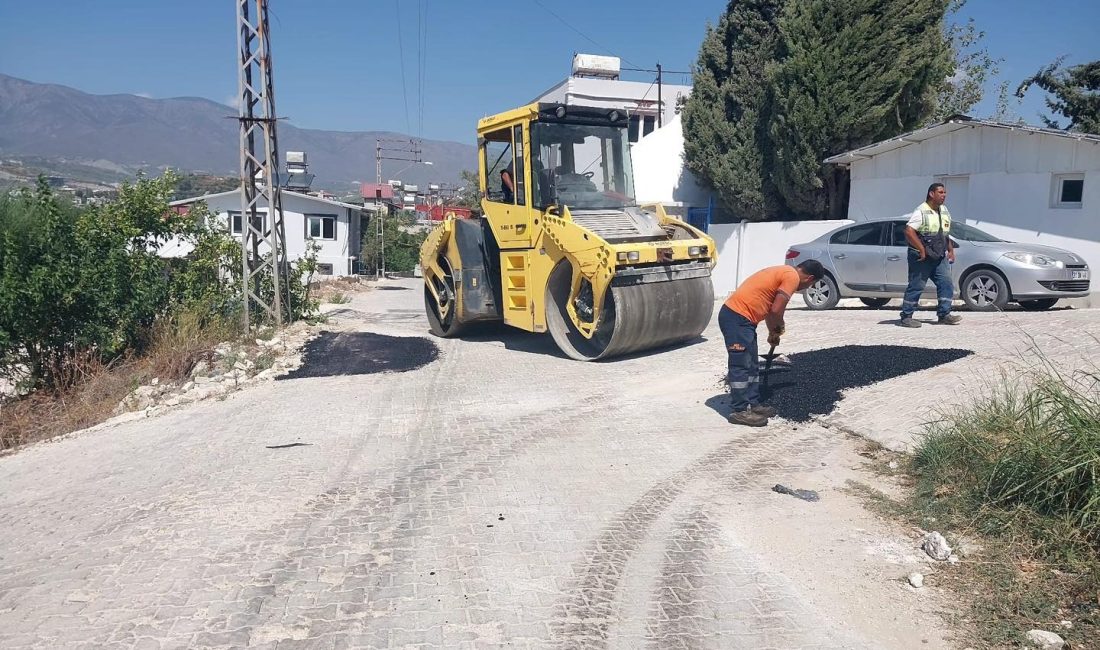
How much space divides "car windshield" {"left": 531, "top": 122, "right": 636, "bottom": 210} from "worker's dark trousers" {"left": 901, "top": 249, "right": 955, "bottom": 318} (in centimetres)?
364

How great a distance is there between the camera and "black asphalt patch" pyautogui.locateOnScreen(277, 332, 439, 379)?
35.9 ft

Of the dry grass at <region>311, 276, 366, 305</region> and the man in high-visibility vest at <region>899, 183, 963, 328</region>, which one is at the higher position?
the man in high-visibility vest at <region>899, 183, 963, 328</region>

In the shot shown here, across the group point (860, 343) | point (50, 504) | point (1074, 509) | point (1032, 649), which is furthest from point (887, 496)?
point (50, 504)

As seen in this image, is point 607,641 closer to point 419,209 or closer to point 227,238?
point 227,238

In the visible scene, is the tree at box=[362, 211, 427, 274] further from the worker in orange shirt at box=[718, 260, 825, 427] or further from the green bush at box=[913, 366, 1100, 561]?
the green bush at box=[913, 366, 1100, 561]

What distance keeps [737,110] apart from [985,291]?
44.7ft

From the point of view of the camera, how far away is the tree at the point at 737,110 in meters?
23.3

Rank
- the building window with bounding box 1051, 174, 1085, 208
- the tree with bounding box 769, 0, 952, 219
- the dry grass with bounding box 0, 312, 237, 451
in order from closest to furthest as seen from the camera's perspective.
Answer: the dry grass with bounding box 0, 312, 237, 451, the building window with bounding box 1051, 174, 1085, 208, the tree with bounding box 769, 0, 952, 219

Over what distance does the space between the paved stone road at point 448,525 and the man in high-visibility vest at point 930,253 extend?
2.89 ft

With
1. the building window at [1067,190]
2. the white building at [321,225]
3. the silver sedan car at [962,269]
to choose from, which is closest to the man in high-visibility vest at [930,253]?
the silver sedan car at [962,269]

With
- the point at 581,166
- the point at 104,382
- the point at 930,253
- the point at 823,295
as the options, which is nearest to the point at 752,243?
the point at 823,295

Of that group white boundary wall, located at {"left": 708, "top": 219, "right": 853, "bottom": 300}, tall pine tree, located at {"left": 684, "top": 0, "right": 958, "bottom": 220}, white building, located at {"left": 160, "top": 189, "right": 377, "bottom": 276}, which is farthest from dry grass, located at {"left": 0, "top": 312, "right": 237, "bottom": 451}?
white building, located at {"left": 160, "top": 189, "right": 377, "bottom": 276}

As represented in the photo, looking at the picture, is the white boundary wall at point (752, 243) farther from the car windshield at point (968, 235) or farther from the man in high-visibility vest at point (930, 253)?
the man in high-visibility vest at point (930, 253)

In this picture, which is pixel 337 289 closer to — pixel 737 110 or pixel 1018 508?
pixel 737 110
